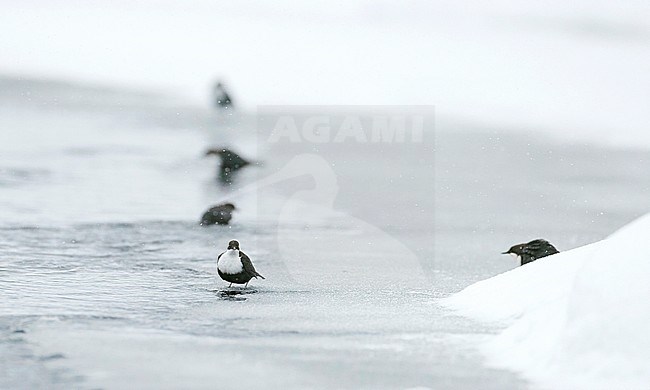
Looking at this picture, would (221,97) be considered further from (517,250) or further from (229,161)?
(517,250)

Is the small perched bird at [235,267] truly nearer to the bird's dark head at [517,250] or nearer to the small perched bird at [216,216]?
the bird's dark head at [517,250]

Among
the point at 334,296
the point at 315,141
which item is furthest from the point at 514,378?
the point at 315,141

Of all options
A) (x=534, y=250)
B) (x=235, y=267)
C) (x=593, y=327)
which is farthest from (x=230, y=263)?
(x=593, y=327)

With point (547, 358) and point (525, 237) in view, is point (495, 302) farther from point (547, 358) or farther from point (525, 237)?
point (525, 237)

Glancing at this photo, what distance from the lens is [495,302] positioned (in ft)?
19.7

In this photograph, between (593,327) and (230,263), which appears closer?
(593,327)

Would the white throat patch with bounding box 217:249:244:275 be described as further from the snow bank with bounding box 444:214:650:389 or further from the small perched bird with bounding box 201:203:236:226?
the small perched bird with bounding box 201:203:236:226

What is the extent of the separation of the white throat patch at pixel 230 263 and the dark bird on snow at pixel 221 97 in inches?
629

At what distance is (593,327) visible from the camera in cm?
462

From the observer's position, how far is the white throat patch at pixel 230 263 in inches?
297

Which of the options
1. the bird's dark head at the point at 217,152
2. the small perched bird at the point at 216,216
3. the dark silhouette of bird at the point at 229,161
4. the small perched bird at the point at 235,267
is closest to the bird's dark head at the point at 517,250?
the small perched bird at the point at 235,267

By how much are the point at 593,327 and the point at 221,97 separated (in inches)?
761

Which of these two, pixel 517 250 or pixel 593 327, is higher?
pixel 517 250

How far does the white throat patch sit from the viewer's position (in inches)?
297
